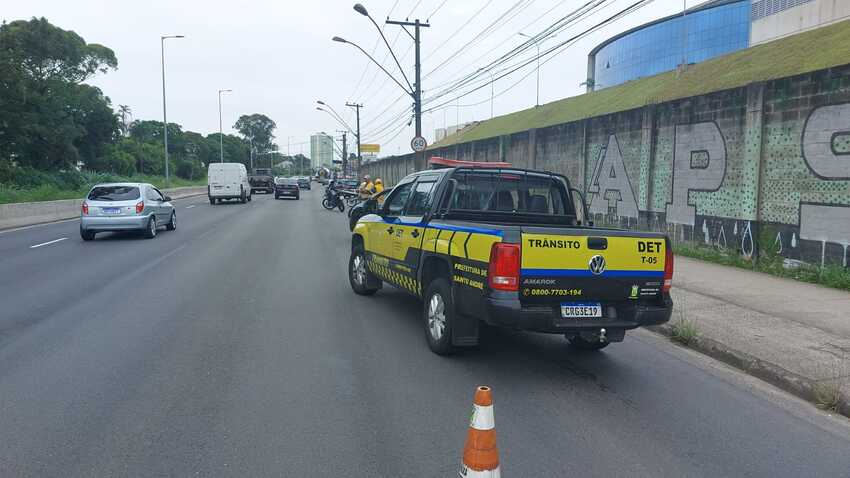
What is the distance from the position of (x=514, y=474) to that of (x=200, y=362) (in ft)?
10.8

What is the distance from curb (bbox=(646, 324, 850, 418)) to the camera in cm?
520

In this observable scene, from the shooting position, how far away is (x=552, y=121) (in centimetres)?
3906

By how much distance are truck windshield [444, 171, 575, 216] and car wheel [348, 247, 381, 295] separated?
238cm

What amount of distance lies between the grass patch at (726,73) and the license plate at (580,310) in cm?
891

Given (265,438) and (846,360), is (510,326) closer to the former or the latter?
(265,438)

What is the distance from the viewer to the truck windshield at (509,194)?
6945mm

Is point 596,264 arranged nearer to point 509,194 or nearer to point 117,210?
point 509,194

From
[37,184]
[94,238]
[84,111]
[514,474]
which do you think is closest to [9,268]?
[94,238]

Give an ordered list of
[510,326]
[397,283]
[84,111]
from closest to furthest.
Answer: [510,326] → [397,283] → [84,111]

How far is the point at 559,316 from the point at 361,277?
4.25 metres

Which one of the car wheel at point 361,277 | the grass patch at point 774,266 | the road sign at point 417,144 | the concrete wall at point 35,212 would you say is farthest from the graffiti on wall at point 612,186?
the concrete wall at point 35,212

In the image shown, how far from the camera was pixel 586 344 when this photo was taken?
21.5 feet

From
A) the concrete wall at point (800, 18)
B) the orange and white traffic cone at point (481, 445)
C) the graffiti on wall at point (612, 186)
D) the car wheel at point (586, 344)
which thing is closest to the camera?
the orange and white traffic cone at point (481, 445)

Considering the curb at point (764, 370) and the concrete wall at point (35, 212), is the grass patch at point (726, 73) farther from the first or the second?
the concrete wall at point (35, 212)
